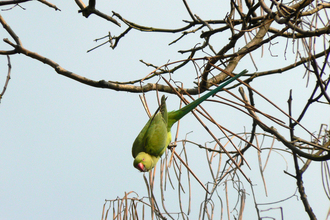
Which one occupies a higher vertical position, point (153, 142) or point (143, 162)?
point (153, 142)

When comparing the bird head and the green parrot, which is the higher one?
the green parrot

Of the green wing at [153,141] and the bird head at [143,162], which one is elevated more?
the green wing at [153,141]

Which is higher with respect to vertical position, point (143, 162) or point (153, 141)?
point (153, 141)

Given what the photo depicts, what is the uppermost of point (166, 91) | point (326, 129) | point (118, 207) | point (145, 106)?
point (166, 91)

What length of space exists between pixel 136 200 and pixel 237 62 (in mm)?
982

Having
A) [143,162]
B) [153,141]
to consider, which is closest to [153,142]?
[153,141]

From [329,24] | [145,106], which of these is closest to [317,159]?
[329,24]

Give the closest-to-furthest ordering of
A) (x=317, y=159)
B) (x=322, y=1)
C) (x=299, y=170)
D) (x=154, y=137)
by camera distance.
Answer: (x=317, y=159), (x=322, y=1), (x=299, y=170), (x=154, y=137)

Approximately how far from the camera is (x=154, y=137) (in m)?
1.73

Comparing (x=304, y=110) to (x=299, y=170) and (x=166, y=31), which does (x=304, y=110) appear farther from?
(x=166, y=31)

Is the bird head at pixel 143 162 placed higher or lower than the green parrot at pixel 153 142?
lower

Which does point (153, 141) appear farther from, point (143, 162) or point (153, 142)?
point (143, 162)

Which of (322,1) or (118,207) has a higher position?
(322,1)

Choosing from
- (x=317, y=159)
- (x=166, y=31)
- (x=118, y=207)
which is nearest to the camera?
(x=317, y=159)
